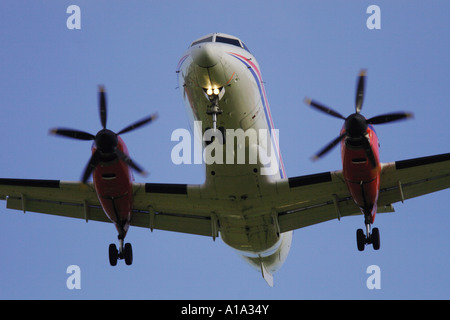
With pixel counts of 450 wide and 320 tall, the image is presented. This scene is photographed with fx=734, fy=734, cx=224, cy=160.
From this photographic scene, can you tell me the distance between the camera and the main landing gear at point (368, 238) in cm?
2102

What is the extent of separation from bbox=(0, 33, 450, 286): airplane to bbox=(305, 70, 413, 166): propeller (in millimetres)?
37

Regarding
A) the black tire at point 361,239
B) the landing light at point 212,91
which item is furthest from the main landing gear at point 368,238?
the landing light at point 212,91

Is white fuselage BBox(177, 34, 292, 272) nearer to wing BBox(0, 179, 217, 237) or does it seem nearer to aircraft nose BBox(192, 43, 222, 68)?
aircraft nose BBox(192, 43, 222, 68)

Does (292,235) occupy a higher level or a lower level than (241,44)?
lower

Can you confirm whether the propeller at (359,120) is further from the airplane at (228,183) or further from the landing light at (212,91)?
the landing light at (212,91)

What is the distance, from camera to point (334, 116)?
19.5 metres

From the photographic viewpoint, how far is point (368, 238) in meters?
21.0

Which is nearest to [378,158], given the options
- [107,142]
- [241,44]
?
[241,44]

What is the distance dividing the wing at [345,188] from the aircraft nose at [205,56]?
4.31 m

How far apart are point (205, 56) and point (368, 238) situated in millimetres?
7147

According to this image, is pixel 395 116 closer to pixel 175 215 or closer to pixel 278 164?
pixel 278 164

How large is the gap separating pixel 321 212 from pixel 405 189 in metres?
2.72

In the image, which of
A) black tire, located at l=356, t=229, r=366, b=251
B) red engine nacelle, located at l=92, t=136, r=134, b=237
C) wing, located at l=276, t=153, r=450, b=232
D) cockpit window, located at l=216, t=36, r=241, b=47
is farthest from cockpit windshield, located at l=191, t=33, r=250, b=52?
black tire, located at l=356, t=229, r=366, b=251

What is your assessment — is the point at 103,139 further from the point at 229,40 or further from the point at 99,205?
the point at 229,40
